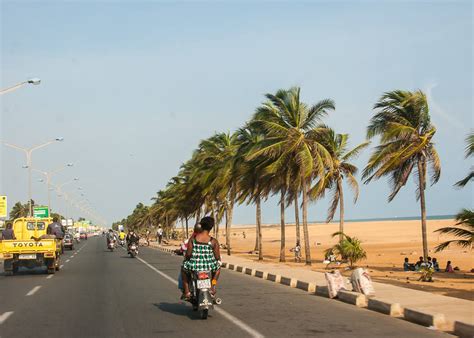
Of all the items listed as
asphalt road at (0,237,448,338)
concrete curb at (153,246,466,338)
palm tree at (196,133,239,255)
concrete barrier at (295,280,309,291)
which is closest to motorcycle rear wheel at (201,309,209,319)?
asphalt road at (0,237,448,338)

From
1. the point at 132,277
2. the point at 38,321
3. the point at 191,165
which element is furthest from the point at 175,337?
the point at 191,165

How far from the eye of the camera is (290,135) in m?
31.7

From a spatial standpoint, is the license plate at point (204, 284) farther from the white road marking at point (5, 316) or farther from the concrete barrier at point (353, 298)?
the concrete barrier at point (353, 298)

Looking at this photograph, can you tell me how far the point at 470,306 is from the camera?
12.8m

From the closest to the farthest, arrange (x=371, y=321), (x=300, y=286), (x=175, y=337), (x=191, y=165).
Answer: (x=175, y=337), (x=371, y=321), (x=300, y=286), (x=191, y=165)

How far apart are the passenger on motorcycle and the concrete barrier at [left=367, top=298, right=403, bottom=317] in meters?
3.57

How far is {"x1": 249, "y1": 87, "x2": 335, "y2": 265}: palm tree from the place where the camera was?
31406mm

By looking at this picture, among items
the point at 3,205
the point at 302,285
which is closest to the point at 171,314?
the point at 302,285

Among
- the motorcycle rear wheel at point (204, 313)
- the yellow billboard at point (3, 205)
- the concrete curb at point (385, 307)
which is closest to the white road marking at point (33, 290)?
the motorcycle rear wheel at point (204, 313)

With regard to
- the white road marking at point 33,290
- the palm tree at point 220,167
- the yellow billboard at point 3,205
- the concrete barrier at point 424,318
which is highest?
the palm tree at point 220,167

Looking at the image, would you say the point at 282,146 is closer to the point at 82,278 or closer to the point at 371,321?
the point at 82,278

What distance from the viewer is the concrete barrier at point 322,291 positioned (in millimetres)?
16528

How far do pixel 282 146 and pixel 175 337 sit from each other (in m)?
22.0

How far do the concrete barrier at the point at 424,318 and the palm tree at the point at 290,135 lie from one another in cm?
1882
